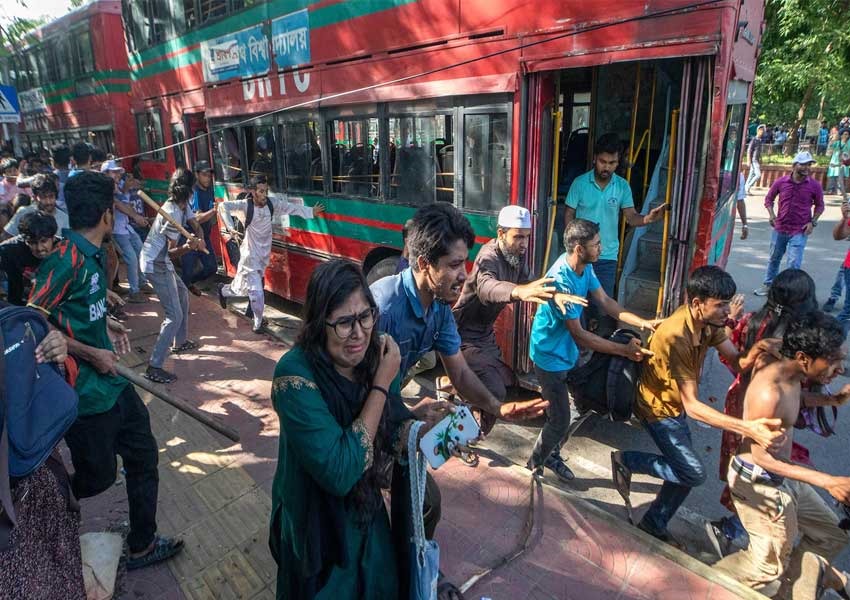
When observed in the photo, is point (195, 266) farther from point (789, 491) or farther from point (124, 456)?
point (789, 491)

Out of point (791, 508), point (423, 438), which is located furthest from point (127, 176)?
point (791, 508)

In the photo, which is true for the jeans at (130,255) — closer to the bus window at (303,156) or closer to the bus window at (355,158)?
the bus window at (303,156)

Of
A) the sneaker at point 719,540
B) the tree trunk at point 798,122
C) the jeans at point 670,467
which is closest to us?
the jeans at point 670,467

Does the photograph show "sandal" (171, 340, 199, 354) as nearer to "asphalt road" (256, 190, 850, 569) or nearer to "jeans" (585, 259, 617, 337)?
"asphalt road" (256, 190, 850, 569)

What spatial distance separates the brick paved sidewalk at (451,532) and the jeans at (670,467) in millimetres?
294

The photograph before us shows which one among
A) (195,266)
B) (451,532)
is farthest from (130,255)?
(451,532)

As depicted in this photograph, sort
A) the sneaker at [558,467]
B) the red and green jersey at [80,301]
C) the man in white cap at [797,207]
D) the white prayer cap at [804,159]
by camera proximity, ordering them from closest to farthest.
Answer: the red and green jersey at [80,301] → the sneaker at [558,467] → the white prayer cap at [804,159] → the man in white cap at [797,207]

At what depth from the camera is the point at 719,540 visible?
297 centimetres

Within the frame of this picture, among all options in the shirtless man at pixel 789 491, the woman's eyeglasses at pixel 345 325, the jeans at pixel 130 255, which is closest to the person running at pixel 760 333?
the shirtless man at pixel 789 491

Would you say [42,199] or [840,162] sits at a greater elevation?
[42,199]

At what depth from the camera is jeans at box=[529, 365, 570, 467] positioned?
10.9ft

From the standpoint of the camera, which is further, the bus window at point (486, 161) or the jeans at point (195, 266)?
the jeans at point (195, 266)

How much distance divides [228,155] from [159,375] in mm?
3817

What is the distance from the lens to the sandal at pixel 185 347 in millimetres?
5449
